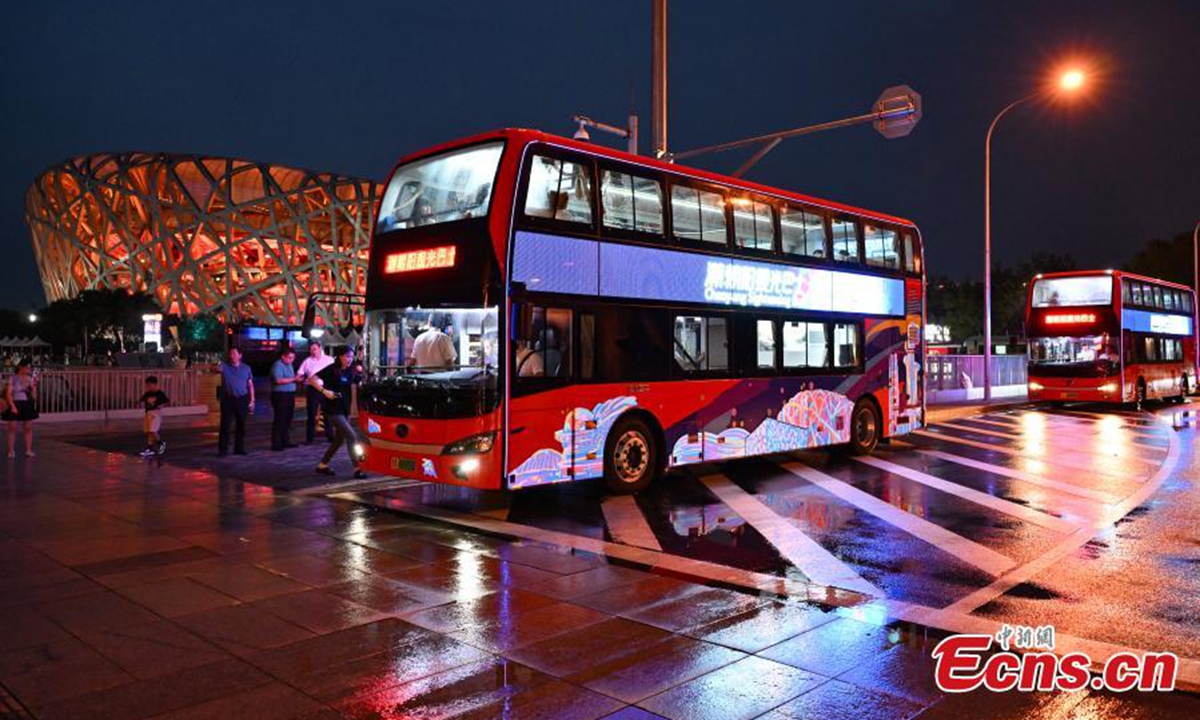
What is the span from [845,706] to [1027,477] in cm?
956

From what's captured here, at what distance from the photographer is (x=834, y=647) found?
5.21 meters

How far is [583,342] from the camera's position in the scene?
10117mm

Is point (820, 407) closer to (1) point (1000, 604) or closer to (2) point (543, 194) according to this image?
(2) point (543, 194)

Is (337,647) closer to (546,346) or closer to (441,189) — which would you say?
(546,346)

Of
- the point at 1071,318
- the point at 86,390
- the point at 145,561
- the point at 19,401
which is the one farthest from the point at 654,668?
the point at 1071,318

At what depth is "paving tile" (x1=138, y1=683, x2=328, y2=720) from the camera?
13.7 ft

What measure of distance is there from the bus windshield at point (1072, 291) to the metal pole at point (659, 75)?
1625 centimetres

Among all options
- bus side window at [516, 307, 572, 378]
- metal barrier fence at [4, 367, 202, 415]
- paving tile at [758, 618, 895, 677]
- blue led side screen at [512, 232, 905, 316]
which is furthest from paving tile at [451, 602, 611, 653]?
metal barrier fence at [4, 367, 202, 415]

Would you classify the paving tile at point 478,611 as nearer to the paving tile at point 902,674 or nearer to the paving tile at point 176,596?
the paving tile at point 176,596

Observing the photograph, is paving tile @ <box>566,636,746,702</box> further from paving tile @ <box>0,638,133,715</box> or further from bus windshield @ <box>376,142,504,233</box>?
bus windshield @ <box>376,142,504,233</box>

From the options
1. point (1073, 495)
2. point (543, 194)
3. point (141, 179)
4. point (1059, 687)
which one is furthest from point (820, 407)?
point (141, 179)

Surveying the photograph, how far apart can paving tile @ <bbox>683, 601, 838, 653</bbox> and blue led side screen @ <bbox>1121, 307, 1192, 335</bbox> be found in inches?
922

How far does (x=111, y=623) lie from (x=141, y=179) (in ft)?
297

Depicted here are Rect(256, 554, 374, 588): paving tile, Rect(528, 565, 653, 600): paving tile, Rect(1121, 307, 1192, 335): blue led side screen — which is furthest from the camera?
Rect(1121, 307, 1192, 335): blue led side screen
